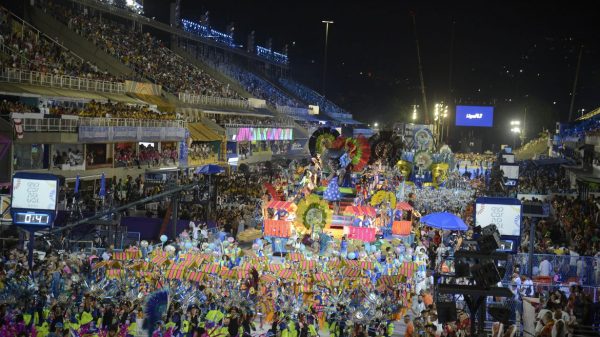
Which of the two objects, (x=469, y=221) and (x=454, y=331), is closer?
(x=454, y=331)

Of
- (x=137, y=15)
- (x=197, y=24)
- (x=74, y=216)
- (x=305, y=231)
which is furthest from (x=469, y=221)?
(x=197, y=24)

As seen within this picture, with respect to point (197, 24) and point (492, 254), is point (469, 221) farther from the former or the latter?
point (197, 24)

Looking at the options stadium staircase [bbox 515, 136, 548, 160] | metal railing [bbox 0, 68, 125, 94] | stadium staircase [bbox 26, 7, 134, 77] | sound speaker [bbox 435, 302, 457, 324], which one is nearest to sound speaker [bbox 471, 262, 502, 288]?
sound speaker [bbox 435, 302, 457, 324]

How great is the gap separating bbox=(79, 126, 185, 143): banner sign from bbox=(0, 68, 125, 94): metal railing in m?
3.38

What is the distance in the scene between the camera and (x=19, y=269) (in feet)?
52.9

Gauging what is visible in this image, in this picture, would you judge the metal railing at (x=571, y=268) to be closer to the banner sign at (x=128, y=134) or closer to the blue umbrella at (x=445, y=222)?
the blue umbrella at (x=445, y=222)

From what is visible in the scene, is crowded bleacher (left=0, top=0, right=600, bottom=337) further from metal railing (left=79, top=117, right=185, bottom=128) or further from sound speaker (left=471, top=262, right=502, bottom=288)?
metal railing (left=79, top=117, right=185, bottom=128)

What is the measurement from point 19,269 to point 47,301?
1539 millimetres

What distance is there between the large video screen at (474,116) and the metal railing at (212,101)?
85.4ft

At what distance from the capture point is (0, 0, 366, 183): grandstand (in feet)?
99.4

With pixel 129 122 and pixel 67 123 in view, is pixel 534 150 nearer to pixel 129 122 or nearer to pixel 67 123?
pixel 129 122

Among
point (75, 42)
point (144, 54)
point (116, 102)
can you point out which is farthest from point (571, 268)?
point (144, 54)

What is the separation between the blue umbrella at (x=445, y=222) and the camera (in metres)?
23.0

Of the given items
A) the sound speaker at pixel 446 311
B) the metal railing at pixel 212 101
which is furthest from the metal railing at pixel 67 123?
the sound speaker at pixel 446 311
